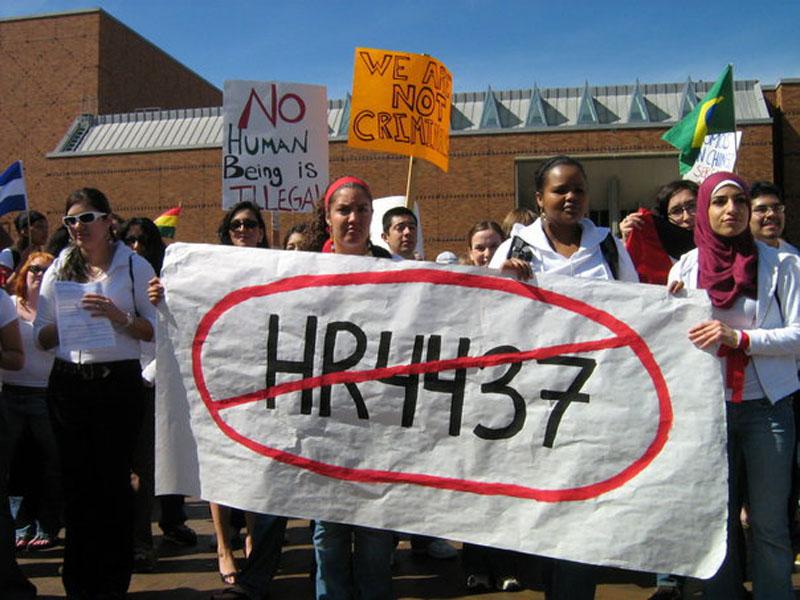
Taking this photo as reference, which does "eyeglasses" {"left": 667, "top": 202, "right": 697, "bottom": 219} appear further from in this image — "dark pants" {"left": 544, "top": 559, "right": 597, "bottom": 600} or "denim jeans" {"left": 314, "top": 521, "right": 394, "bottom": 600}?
"denim jeans" {"left": 314, "top": 521, "right": 394, "bottom": 600}

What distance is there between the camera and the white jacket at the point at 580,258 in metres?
2.86

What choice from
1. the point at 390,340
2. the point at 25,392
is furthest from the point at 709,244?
the point at 25,392

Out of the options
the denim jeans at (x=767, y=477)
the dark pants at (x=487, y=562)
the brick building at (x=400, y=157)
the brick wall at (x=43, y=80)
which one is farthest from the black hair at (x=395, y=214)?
the brick wall at (x=43, y=80)

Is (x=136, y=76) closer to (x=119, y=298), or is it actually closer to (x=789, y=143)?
(x=789, y=143)

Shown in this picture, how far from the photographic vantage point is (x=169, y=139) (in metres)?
26.3

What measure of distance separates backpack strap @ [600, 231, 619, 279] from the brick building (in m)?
21.1

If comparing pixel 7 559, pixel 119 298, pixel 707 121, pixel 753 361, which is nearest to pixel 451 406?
pixel 753 361

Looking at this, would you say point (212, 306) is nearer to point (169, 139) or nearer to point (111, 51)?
point (169, 139)

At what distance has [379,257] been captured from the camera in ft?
9.83

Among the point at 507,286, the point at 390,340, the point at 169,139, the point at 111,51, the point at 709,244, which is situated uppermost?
the point at 111,51

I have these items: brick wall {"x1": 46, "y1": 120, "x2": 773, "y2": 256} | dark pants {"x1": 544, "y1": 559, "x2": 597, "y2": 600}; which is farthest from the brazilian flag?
brick wall {"x1": 46, "y1": 120, "x2": 773, "y2": 256}

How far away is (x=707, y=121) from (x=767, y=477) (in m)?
3.83

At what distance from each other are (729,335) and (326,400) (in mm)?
1442

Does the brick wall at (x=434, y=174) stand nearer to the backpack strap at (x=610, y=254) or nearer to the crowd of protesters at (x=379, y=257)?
the crowd of protesters at (x=379, y=257)
